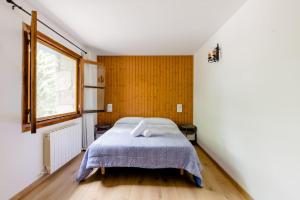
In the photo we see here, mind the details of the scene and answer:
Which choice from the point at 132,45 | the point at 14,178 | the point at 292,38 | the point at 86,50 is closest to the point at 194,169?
the point at 292,38

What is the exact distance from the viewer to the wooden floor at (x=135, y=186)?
2.04 metres

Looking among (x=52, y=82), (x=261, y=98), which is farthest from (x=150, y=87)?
(x=261, y=98)

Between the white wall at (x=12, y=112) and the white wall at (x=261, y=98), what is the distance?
258 centimetres

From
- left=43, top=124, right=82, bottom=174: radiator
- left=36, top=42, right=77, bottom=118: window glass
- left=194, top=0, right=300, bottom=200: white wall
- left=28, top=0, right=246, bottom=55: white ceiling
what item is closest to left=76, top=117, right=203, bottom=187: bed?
left=43, top=124, right=82, bottom=174: radiator

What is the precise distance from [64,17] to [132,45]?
1444 mm

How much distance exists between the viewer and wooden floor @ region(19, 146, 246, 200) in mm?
2041

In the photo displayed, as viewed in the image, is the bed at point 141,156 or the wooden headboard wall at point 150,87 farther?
the wooden headboard wall at point 150,87

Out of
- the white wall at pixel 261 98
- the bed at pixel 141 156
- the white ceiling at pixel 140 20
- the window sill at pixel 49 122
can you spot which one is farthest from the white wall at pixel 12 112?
the white wall at pixel 261 98

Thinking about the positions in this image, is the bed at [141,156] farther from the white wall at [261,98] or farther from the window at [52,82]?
the window at [52,82]

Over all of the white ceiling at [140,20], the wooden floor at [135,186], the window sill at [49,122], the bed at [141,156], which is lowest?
the wooden floor at [135,186]

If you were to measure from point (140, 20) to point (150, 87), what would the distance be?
2055 mm

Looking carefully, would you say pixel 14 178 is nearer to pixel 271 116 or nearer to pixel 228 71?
pixel 271 116

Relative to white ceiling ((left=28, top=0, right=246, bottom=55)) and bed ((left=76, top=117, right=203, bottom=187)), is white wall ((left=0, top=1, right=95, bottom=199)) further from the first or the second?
bed ((left=76, top=117, right=203, bottom=187))

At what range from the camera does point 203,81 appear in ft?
11.8
